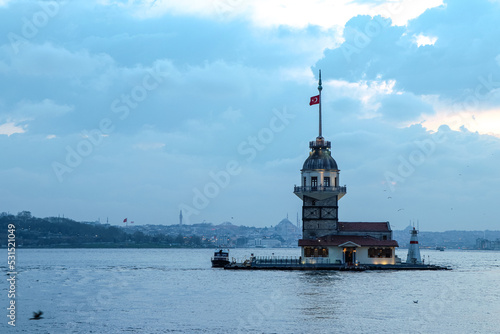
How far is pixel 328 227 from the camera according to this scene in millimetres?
110938

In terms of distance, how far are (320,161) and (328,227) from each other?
1022 cm

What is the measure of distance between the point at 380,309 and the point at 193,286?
3146cm

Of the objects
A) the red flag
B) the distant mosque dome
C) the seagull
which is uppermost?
the red flag

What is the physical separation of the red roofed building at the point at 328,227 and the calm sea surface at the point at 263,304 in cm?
533

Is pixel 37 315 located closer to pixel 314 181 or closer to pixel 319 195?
pixel 319 195

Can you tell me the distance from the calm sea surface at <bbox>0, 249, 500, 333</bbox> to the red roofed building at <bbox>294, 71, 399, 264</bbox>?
5.33 meters

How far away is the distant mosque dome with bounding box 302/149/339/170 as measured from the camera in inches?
4437

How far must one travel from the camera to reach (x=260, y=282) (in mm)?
91250

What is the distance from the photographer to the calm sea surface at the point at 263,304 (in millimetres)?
55094

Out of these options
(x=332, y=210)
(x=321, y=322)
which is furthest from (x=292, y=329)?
(x=332, y=210)

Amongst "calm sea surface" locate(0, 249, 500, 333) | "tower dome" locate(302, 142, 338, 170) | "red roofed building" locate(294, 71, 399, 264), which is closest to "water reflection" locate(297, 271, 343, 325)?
"calm sea surface" locate(0, 249, 500, 333)
